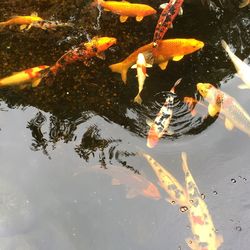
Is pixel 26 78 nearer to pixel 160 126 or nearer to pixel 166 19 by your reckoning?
pixel 160 126

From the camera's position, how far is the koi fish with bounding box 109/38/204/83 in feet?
17.2

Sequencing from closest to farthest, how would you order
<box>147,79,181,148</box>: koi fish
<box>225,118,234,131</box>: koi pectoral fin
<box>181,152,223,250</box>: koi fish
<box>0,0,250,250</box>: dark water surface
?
<box>181,152,223,250</box>: koi fish
<box>0,0,250,250</box>: dark water surface
<box>147,79,181,148</box>: koi fish
<box>225,118,234,131</box>: koi pectoral fin

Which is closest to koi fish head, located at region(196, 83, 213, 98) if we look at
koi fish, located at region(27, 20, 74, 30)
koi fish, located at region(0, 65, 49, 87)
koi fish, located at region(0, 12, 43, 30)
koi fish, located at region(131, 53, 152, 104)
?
koi fish, located at region(131, 53, 152, 104)

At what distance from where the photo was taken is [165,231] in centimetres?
455

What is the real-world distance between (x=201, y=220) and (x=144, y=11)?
2.54 metres

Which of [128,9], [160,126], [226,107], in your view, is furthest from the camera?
[128,9]

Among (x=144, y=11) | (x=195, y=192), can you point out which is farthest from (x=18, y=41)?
(x=195, y=192)

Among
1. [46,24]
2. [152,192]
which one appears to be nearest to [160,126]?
[152,192]

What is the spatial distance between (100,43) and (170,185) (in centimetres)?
182

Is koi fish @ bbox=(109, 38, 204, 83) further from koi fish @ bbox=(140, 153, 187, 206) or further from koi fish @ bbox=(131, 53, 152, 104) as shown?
koi fish @ bbox=(140, 153, 187, 206)

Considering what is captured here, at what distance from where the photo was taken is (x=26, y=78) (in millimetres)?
5246

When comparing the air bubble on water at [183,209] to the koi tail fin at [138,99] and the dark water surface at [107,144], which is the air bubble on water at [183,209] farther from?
the koi tail fin at [138,99]

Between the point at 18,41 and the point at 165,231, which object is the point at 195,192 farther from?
the point at 18,41

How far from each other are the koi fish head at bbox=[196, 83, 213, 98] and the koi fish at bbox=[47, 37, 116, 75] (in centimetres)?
114
